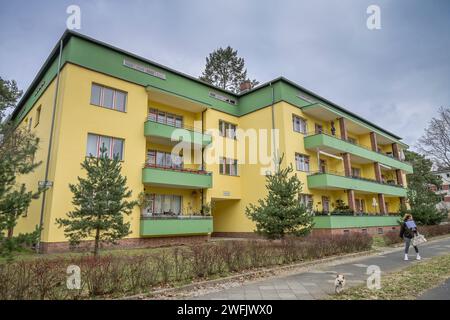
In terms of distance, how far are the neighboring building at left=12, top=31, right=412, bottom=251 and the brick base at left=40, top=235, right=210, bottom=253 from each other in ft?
0.23

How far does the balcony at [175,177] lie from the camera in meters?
18.1

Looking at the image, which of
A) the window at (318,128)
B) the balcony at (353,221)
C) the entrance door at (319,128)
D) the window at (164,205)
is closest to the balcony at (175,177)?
the window at (164,205)

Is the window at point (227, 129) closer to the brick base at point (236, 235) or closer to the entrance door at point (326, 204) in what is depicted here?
the brick base at point (236, 235)

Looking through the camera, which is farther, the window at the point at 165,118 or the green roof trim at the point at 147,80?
the window at the point at 165,118

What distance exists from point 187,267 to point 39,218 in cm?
1149

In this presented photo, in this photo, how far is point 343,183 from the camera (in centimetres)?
2470

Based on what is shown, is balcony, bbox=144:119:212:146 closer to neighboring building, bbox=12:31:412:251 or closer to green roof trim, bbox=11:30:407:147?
neighboring building, bbox=12:31:412:251

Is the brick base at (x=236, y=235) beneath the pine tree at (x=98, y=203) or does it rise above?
beneath

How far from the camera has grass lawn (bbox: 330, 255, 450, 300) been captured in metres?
6.52

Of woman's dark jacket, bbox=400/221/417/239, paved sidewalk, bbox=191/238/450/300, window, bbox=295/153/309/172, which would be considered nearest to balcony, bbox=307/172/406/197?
window, bbox=295/153/309/172

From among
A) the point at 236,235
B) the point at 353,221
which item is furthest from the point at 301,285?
the point at 353,221

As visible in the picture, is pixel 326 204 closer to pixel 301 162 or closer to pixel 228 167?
pixel 301 162

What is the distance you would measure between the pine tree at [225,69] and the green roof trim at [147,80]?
47.2ft
